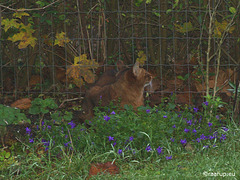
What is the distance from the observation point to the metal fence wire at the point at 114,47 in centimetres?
543

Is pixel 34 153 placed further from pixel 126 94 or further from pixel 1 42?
pixel 1 42

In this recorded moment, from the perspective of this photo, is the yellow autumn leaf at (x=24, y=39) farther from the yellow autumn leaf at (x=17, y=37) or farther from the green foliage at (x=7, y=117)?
the green foliage at (x=7, y=117)

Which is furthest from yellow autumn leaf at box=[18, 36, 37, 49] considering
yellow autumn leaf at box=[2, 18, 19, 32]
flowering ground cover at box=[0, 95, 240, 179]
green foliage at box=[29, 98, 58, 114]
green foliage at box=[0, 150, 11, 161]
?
green foliage at box=[0, 150, 11, 161]

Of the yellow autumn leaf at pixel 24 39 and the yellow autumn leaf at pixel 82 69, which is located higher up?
the yellow autumn leaf at pixel 24 39

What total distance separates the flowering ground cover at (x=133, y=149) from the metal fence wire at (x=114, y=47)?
1199mm

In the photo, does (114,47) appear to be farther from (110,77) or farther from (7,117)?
(7,117)

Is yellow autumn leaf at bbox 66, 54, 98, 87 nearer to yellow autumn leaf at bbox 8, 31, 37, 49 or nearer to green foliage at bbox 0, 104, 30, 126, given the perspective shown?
yellow autumn leaf at bbox 8, 31, 37, 49

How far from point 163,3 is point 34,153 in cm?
300

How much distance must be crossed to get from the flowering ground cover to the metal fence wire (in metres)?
1.20

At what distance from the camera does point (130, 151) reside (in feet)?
12.4

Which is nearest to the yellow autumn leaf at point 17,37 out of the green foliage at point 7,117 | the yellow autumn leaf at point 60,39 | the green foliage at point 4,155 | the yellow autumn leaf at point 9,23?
the yellow autumn leaf at point 9,23

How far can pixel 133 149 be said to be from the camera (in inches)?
144

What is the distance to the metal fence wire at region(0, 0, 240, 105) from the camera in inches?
214

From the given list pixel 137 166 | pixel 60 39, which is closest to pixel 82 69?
pixel 60 39
